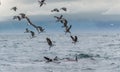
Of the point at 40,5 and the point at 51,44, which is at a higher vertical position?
the point at 40,5

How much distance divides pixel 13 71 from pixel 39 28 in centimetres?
3891

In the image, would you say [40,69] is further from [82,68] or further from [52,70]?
[82,68]

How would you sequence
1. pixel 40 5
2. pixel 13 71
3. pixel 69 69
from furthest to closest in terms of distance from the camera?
pixel 69 69, pixel 13 71, pixel 40 5

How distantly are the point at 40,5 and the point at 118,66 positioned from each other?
4620 centimetres

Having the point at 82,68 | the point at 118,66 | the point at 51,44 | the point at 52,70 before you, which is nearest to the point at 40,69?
the point at 52,70

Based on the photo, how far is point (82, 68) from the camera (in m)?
57.1

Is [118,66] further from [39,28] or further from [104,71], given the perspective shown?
[39,28]

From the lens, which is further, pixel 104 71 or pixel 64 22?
pixel 104 71

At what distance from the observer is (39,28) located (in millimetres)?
13820

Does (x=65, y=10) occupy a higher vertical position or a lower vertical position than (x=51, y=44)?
higher

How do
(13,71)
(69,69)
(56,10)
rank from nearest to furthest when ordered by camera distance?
1. (56,10)
2. (13,71)
3. (69,69)

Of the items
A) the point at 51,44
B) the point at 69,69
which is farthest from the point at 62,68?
the point at 51,44

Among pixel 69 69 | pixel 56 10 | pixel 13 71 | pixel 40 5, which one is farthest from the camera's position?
pixel 69 69

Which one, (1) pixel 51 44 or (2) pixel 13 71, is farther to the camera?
(2) pixel 13 71
